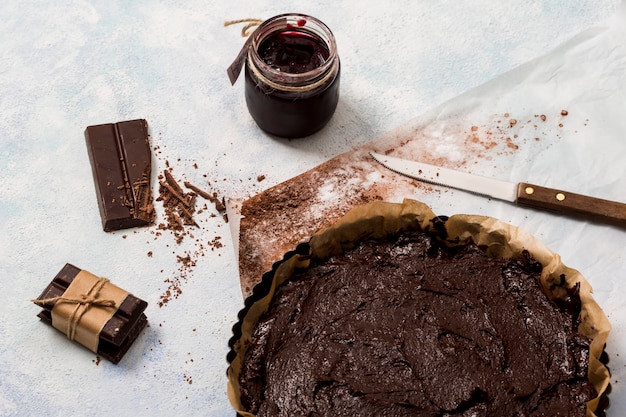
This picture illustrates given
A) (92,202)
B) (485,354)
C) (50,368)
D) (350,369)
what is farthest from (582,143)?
(50,368)

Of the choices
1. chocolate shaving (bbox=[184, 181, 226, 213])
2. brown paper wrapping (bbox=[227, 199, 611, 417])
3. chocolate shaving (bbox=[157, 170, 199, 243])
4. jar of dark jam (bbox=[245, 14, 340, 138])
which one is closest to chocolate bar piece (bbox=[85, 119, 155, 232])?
chocolate shaving (bbox=[157, 170, 199, 243])

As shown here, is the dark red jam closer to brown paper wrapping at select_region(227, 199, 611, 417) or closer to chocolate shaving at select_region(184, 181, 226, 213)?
chocolate shaving at select_region(184, 181, 226, 213)

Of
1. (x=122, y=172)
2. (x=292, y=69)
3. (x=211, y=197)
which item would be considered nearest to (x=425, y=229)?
(x=292, y=69)

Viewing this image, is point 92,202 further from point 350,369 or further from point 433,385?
point 433,385

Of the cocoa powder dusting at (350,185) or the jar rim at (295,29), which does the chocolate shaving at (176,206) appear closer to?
the cocoa powder dusting at (350,185)

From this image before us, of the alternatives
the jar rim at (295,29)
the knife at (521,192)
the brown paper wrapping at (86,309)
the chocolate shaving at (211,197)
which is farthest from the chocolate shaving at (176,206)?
the knife at (521,192)

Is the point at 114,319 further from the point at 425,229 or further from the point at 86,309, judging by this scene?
the point at 425,229
